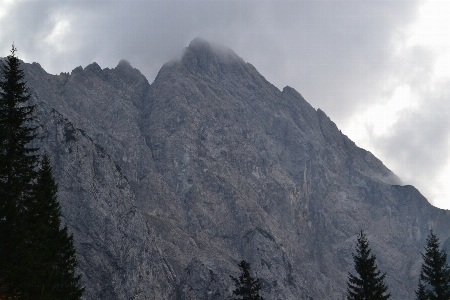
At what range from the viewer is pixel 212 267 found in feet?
572

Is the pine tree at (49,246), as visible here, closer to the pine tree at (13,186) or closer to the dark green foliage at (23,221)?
the dark green foliage at (23,221)

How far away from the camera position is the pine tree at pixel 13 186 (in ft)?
90.0

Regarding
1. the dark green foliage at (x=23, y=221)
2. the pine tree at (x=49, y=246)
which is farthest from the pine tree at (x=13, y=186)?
the pine tree at (x=49, y=246)

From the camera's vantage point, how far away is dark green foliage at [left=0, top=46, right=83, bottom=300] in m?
28.1

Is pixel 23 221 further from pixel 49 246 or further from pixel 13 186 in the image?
pixel 49 246

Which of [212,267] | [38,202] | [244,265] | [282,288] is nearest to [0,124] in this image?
[38,202]

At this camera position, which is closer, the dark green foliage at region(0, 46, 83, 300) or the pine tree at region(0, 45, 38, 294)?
the pine tree at region(0, 45, 38, 294)

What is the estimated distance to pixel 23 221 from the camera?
3528 centimetres

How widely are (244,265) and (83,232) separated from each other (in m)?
98.5

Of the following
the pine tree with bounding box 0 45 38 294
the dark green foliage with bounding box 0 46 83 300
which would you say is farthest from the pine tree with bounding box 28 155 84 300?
the pine tree with bounding box 0 45 38 294

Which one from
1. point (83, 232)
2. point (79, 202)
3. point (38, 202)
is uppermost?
point (79, 202)

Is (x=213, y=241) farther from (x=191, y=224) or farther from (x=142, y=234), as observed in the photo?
(x=142, y=234)

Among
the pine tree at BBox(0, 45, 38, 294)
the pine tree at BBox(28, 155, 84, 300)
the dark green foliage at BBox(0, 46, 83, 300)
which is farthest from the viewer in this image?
the pine tree at BBox(28, 155, 84, 300)

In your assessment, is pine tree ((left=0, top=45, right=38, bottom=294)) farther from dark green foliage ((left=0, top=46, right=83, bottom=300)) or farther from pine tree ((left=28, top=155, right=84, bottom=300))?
pine tree ((left=28, top=155, right=84, bottom=300))
